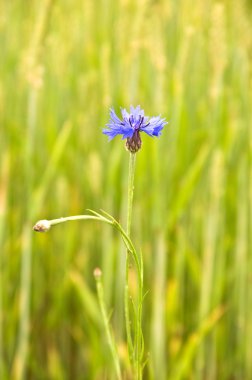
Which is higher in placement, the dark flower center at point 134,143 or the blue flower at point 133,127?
the blue flower at point 133,127

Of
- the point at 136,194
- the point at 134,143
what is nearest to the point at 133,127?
the point at 134,143

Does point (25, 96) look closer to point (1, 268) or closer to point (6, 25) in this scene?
point (6, 25)

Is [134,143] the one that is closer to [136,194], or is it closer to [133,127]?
[133,127]

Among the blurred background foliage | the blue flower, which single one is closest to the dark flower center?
the blue flower

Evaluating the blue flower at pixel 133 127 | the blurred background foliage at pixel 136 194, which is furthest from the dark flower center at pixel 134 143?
the blurred background foliage at pixel 136 194

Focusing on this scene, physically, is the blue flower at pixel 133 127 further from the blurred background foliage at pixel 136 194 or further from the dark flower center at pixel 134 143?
the blurred background foliage at pixel 136 194

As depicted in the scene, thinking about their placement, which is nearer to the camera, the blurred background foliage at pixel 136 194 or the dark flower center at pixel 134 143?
the dark flower center at pixel 134 143

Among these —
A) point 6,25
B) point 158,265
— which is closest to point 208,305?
point 158,265
